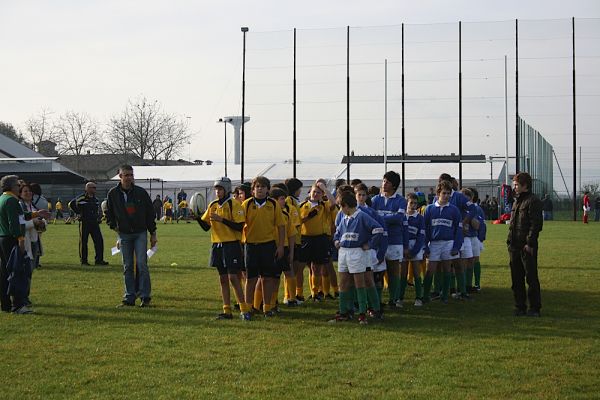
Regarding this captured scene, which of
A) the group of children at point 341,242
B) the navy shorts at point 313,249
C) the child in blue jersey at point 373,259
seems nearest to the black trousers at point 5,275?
the group of children at point 341,242

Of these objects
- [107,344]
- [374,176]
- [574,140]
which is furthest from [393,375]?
[374,176]

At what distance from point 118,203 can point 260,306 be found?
2.74 metres

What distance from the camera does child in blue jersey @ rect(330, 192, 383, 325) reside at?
9930 mm

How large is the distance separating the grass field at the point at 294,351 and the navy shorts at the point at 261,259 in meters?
0.69

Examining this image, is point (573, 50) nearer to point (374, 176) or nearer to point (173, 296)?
point (374, 176)

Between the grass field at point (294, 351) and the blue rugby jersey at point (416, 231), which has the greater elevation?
the blue rugby jersey at point (416, 231)

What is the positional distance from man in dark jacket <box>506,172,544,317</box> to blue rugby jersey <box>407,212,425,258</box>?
151 centimetres

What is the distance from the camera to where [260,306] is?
11195 mm

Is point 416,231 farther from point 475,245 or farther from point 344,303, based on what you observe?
point 344,303

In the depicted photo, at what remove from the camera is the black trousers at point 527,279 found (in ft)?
34.9

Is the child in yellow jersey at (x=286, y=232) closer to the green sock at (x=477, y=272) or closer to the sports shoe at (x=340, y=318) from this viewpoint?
the sports shoe at (x=340, y=318)

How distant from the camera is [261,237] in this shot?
1056 cm

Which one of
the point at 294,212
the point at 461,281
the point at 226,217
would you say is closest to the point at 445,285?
the point at 461,281

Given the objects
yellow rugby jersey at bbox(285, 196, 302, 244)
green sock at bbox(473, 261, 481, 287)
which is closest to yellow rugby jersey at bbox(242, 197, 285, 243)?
yellow rugby jersey at bbox(285, 196, 302, 244)
